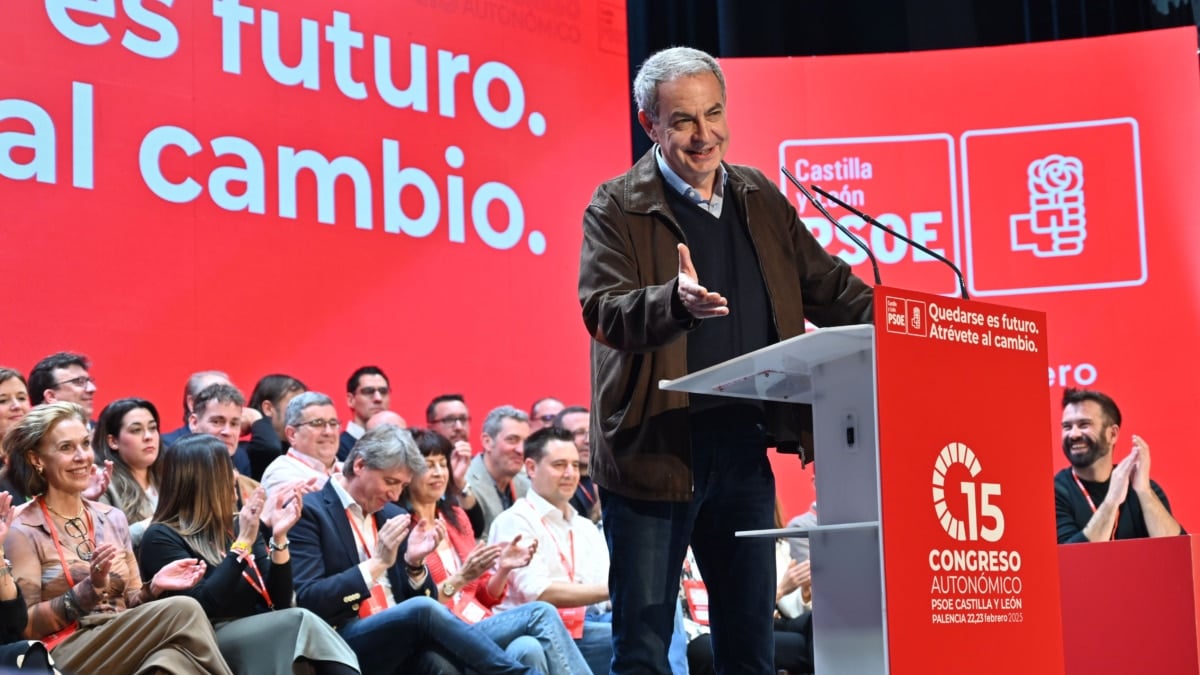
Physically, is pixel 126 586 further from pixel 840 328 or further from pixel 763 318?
pixel 840 328

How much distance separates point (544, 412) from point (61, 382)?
240cm

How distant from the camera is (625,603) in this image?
2410mm

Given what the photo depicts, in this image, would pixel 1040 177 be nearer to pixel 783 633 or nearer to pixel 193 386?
pixel 783 633

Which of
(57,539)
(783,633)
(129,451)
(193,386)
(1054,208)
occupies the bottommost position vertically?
(783,633)

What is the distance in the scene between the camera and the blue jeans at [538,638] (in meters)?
5.01

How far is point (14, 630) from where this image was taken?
3.79 meters

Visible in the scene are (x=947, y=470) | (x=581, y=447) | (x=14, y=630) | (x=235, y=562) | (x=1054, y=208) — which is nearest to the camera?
(x=947, y=470)

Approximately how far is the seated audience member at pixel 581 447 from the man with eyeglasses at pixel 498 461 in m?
0.23

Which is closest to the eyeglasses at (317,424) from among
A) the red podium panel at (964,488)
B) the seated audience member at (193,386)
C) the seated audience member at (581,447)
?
the seated audience member at (193,386)

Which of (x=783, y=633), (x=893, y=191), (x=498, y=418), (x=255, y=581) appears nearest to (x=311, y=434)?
(x=498, y=418)

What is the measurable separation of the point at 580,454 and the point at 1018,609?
163 inches

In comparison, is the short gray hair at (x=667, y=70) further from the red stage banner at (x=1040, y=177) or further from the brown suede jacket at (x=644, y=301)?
the red stage banner at (x=1040, y=177)

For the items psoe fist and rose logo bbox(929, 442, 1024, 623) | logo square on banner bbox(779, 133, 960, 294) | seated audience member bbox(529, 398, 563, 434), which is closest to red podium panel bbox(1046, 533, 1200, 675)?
psoe fist and rose logo bbox(929, 442, 1024, 623)

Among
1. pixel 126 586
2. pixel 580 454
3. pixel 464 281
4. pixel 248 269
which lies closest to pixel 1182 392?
pixel 580 454
